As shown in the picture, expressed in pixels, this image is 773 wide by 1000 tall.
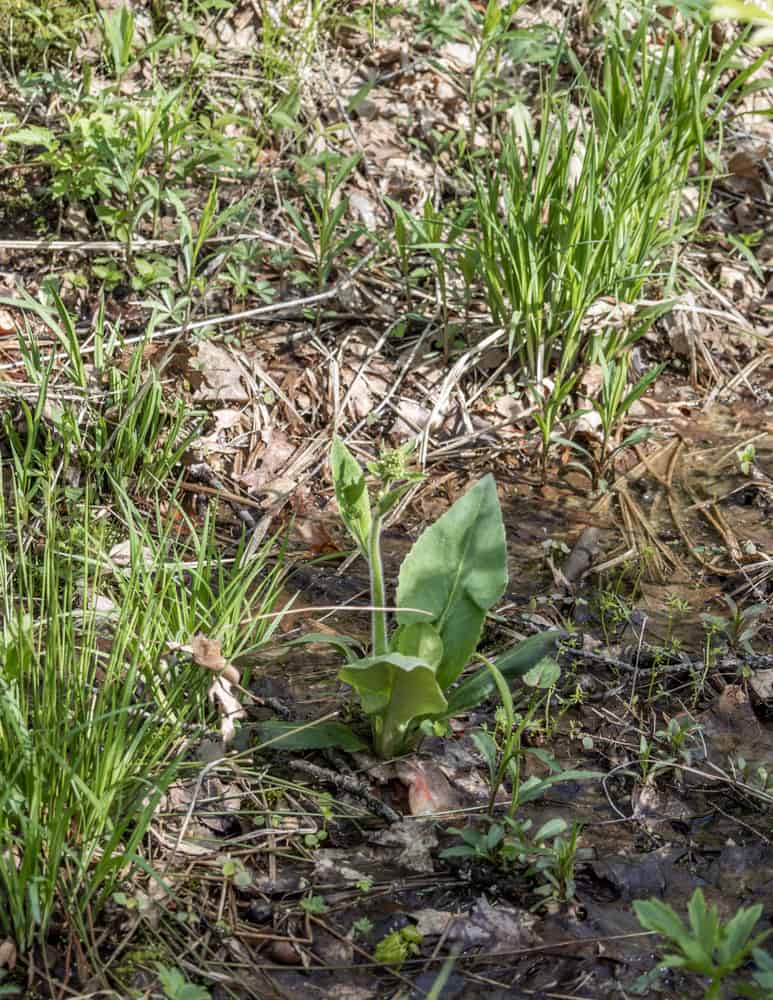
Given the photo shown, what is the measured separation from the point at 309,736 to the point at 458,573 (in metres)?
0.45

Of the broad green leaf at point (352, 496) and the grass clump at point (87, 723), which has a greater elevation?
the broad green leaf at point (352, 496)

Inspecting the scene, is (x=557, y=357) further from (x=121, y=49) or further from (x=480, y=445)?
(x=121, y=49)

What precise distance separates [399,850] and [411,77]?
3.42 m

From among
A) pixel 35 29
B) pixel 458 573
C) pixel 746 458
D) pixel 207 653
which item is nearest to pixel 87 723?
pixel 207 653

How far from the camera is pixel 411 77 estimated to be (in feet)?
13.7

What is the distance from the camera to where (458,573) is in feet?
6.64

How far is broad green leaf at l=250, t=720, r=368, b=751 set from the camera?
195cm

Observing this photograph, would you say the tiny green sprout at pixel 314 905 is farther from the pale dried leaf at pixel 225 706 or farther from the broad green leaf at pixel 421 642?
the broad green leaf at pixel 421 642

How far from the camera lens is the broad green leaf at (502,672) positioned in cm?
196

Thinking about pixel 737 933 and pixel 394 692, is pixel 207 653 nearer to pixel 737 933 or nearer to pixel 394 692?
pixel 394 692

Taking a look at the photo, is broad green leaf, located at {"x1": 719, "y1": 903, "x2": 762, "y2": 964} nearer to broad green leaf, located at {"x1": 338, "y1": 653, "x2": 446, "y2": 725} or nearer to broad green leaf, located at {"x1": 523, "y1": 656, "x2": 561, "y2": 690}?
broad green leaf, located at {"x1": 338, "y1": 653, "x2": 446, "y2": 725}

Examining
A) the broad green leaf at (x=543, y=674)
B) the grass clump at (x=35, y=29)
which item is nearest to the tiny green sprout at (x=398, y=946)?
the broad green leaf at (x=543, y=674)

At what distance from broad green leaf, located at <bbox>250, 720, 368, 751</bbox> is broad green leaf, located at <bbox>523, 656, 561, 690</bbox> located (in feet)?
1.31

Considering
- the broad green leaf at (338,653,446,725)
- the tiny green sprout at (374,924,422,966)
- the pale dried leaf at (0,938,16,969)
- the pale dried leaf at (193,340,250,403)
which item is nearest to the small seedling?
the tiny green sprout at (374,924,422,966)
